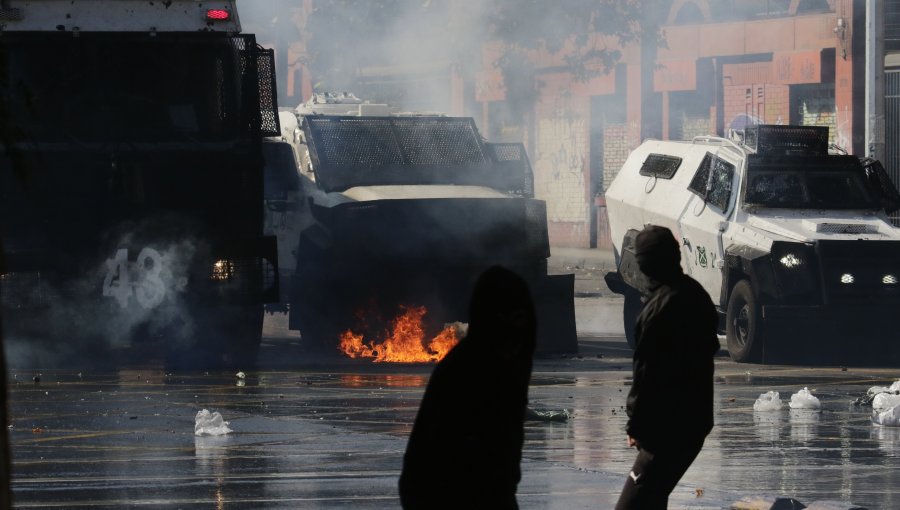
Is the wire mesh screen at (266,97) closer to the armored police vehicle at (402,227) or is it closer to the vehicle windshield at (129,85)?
the vehicle windshield at (129,85)

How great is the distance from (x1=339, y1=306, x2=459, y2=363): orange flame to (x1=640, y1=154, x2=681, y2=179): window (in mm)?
3090

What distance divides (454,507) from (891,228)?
12.7 meters

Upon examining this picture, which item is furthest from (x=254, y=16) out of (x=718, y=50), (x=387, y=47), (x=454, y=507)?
(x=454, y=507)

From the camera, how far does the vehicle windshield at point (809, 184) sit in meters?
17.1

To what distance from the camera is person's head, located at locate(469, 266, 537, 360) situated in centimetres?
479

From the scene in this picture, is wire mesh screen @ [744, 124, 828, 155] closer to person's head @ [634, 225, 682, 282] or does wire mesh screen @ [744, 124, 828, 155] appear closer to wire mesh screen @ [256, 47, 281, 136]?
wire mesh screen @ [256, 47, 281, 136]

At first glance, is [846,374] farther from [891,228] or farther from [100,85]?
[100,85]

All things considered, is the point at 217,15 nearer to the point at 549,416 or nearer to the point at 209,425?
the point at 209,425

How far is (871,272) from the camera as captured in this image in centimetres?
1638

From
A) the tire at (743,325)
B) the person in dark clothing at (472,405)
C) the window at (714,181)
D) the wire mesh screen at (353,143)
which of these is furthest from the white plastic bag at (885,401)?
the person in dark clothing at (472,405)

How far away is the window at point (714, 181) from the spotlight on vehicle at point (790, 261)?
39.7 inches

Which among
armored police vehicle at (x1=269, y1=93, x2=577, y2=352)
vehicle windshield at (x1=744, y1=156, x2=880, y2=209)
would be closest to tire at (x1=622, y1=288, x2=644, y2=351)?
armored police vehicle at (x1=269, y1=93, x2=577, y2=352)

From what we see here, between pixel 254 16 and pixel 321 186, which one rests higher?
pixel 254 16

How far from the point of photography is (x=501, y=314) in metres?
4.81
